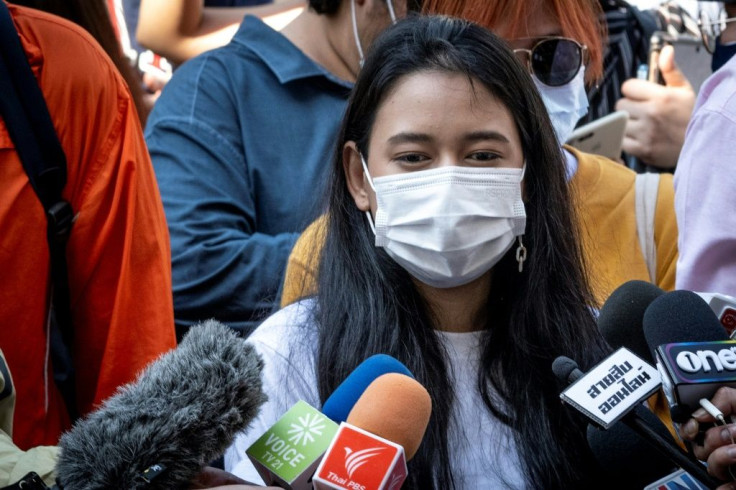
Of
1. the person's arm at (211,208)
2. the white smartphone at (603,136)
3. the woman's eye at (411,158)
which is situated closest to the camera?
the woman's eye at (411,158)

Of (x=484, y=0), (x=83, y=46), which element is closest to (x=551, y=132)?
(x=484, y=0)

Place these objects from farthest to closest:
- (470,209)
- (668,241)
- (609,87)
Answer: (609,87)
(668,241)
(470,209)

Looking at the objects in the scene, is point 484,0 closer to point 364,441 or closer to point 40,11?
point 40,11

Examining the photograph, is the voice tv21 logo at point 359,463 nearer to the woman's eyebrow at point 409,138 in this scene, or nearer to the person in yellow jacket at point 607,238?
the woman's eyebrow at point 409,138

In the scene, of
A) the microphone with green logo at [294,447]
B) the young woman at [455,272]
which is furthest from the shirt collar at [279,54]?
the microphone with green logo at [294,447]

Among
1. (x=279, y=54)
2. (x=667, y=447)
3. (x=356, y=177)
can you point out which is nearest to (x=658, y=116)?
(x=279, y=54)

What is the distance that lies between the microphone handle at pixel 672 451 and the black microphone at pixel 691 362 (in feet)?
0.15

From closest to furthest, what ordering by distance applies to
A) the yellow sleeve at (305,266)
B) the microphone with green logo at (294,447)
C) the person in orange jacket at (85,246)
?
the microphone with green logo at (294,447) → the person in orange jacket at (85,246) → the yellow sleeve at (305,266)

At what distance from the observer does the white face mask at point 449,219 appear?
8.52ft

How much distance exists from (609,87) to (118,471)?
334 centimetres

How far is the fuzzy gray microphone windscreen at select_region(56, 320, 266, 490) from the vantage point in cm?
164

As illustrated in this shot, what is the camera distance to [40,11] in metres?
2.66

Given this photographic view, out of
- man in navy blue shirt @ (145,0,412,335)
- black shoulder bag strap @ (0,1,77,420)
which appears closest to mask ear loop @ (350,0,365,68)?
man in navy blue shirt @ (145,0,412,335)

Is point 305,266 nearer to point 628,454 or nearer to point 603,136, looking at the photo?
point 628,454
